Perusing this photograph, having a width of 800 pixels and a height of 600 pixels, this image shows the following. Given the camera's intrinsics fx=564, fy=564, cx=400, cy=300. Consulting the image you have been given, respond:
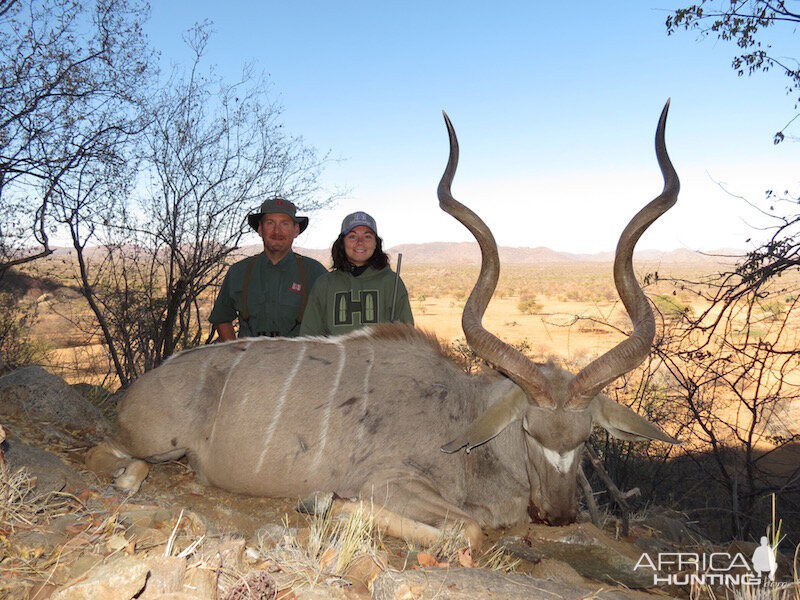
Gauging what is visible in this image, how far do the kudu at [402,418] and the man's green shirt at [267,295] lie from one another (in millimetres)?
1553

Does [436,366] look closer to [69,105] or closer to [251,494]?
[251,494]

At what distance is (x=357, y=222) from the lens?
482 centimetres

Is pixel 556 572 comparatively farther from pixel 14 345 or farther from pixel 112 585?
pixel 14 345

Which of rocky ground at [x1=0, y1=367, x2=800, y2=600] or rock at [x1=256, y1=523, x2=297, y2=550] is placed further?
rock at [x1=256, y1=523, x2=297, y2=550]

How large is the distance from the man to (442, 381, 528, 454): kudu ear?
2.70 m

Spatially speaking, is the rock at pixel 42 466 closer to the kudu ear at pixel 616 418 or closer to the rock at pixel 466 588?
the rock at pixel 466 588

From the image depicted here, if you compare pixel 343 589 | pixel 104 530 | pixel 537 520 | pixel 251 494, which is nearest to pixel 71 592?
pixel 104 530

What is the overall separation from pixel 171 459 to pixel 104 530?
154cm

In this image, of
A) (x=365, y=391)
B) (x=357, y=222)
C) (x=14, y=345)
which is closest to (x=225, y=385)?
(x=365, y=391)

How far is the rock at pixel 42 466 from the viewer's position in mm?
2832

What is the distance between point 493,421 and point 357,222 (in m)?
2.33

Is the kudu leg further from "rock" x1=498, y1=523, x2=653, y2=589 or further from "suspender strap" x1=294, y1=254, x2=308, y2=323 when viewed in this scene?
"rock" x1=498, y1=523, x2=653, y2=589

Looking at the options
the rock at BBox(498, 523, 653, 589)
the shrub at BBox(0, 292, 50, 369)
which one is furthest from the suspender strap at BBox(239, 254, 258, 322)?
the shrub at BBox(0, 292, 50, 369)

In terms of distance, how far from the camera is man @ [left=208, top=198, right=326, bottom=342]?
546 centimetres
